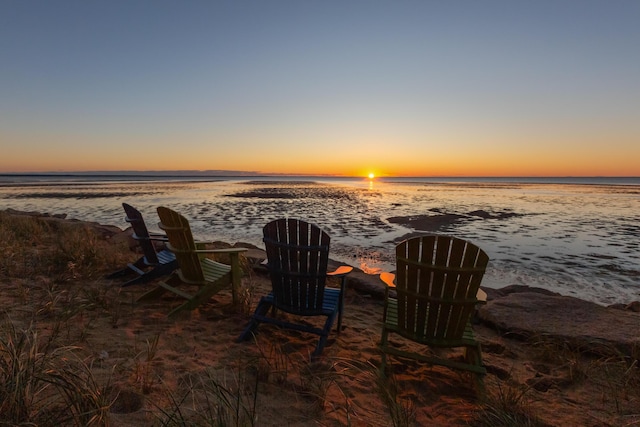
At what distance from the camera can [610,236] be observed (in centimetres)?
1120

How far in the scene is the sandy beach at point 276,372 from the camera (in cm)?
227

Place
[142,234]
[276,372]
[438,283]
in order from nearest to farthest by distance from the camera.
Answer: [276,372], [438,283], [142,234]

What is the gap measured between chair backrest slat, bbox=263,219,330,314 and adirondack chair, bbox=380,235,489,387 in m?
0.77

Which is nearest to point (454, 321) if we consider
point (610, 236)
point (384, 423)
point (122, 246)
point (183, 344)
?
point (384, 423)

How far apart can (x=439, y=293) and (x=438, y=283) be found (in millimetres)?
90

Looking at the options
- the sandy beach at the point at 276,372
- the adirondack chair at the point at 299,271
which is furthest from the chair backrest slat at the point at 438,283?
the adirondack chair at the point at 299,271

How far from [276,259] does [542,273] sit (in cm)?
672

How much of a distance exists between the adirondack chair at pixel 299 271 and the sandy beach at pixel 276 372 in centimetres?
25

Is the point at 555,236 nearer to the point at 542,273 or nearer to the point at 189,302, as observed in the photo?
the point at 542,273

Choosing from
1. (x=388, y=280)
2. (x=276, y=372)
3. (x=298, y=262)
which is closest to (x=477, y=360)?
(x=388, y=280)

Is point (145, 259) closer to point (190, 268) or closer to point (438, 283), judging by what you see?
point (190, 268)

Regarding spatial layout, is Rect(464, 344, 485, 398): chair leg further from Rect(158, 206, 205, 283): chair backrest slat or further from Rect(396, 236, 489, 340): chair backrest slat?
Rect(158, 206, 205, 283): chair backrest slat

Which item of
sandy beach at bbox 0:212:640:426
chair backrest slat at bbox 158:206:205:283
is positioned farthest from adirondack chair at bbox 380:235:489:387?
chair backrest slat at bbox 158:206:205:283

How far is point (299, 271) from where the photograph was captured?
3.42m
